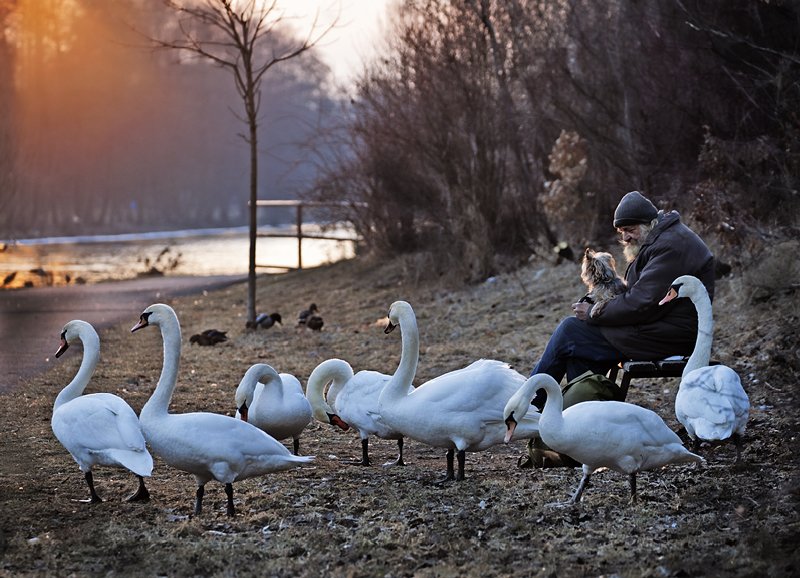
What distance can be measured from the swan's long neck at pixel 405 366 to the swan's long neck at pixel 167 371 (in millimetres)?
1289

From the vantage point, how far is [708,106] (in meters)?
14.6

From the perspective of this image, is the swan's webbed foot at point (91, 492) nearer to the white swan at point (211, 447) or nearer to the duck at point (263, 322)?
the white swan at point (211, 447)

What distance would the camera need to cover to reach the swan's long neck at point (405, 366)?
6.91 m

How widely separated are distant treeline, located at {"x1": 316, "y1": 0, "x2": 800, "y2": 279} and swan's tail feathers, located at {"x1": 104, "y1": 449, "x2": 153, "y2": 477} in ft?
26.3

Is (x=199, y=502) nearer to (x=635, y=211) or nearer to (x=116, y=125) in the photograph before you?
(x=635, y=211)

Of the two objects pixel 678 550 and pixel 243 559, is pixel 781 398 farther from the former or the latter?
pixel 243 559

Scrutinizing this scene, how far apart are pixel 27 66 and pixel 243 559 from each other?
61239mm

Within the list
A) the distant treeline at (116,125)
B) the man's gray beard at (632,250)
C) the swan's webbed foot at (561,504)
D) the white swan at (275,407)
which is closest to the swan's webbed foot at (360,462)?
the white swan at (275,407)

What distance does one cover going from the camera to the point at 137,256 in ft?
113

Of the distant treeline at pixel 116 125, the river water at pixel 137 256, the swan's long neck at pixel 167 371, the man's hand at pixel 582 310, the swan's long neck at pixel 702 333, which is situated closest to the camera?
the swan's long neck at pixel 167 371

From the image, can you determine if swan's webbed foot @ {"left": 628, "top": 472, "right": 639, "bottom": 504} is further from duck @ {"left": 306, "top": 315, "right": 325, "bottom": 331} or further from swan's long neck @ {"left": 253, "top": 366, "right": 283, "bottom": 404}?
duck @ {"left": 306, "top": 315, "right": 325, "bottom": 331}

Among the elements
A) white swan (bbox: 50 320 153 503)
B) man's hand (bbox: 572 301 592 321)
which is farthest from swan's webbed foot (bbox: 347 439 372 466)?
man's hand (bbox: 572 301 592 321)

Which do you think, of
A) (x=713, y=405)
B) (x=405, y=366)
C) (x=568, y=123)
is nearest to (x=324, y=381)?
(x=405, y=366)

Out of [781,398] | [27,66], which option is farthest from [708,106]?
[27,66]
